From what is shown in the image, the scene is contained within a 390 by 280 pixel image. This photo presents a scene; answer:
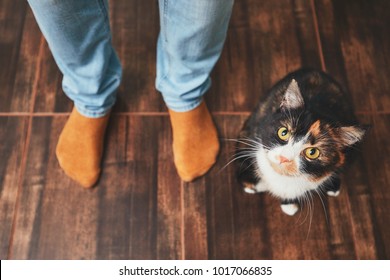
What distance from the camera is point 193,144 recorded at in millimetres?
1165

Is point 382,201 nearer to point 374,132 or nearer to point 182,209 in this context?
point 374,132

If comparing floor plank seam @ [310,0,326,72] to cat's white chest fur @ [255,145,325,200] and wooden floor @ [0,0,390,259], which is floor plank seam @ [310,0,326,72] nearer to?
wooden floor @ [0,0,390,259]

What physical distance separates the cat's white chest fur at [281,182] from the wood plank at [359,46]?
44cm

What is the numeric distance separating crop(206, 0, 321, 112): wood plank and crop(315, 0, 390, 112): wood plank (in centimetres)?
6

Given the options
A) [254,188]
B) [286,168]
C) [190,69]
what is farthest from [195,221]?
[190,69]

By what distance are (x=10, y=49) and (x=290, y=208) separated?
41.8 inches

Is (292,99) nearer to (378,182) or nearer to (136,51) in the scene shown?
Result: (378,182)

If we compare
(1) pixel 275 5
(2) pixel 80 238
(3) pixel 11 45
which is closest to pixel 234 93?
(1) pixel 275 5

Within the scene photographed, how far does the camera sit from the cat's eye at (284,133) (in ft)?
2.90

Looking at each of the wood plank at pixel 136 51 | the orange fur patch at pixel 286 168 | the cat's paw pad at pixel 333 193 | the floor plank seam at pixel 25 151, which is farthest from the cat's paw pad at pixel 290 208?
the floor plank seam at pixel 25 151

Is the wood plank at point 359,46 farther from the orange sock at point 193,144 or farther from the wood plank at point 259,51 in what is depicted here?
the orange sock at point 193,144

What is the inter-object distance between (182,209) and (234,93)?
0.43 metres

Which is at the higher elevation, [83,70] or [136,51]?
[83,70]

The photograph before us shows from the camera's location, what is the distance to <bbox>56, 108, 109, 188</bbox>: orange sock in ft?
3.73
